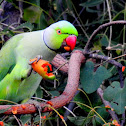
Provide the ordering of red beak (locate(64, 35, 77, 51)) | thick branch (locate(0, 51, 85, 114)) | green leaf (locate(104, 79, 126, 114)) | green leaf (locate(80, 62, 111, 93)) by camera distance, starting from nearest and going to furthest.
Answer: thick branch (locate(0, 51, 85, 114))
red beak (locate(64, 35, 77, 51))
green leaf (locate(104, 79, 126, 114))
green leaf (locate(80, 62, 111, 93))

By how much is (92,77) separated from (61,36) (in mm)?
361

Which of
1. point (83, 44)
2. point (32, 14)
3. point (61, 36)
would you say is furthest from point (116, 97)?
point (32, 14)

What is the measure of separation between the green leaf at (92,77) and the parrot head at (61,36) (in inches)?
11.5

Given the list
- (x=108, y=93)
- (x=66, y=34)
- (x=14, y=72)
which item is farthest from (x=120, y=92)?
(x=14, y=72)

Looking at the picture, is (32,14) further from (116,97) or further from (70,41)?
(116,97)

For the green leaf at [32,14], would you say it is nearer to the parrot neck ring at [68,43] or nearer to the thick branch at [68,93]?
the thick branch at [68,93]

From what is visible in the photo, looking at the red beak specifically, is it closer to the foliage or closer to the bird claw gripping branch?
the bird claw gripping branch

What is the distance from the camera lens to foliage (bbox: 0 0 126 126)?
1414mm

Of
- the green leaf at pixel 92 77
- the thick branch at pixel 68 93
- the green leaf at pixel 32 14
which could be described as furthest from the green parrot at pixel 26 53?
the green leaf at pixel 32 14

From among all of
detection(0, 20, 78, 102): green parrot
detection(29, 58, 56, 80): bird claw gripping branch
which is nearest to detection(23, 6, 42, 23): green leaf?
detection(0, 20, 78, 102): green parrot

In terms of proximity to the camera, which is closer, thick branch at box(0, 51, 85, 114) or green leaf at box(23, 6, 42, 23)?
thick branch at box(0, 51, 85, 114)

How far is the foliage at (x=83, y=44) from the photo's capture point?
55.7 inches

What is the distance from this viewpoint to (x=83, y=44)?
1.96m

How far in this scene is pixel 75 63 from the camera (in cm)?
141
